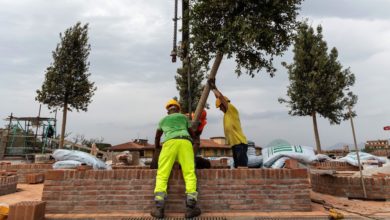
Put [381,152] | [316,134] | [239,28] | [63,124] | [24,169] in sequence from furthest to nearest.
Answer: [381,152] < [316,134] < [63,124] < [24,169] < [239,28]

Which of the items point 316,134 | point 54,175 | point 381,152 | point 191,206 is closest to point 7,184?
point 54,175

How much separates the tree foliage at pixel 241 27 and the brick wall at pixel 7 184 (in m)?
4.51

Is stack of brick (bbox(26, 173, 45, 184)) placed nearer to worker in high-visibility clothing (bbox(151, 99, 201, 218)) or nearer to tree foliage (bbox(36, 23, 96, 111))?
worker in high-visibility clothing (bbox(151, 99, 201, 218))

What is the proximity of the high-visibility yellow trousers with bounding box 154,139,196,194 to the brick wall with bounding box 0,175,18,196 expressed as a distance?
11.7ft

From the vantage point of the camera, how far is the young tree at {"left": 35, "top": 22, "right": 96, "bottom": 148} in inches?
526

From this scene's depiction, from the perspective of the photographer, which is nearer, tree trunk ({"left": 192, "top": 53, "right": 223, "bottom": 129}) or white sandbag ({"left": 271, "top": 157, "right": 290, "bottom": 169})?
tree trunk ({"left": 192, "top": 53, "right": 223, "bottom": 129})

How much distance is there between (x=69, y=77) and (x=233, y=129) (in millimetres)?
11316

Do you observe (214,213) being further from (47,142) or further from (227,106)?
(47,142)

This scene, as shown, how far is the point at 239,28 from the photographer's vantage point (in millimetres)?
4625

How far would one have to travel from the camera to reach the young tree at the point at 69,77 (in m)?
13.4

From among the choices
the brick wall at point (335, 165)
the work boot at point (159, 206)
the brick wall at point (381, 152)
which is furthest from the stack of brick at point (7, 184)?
the brick wall at point (381, 152)

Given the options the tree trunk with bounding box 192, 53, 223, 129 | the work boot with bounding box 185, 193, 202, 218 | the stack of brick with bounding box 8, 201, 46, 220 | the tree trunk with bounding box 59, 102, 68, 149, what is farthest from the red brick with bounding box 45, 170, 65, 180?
the tree trunk with bounding box 59, 102, 68, 149

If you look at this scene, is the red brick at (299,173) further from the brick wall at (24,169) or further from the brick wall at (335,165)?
the brick wall at (24,169)

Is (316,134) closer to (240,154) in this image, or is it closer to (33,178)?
(240,154)
